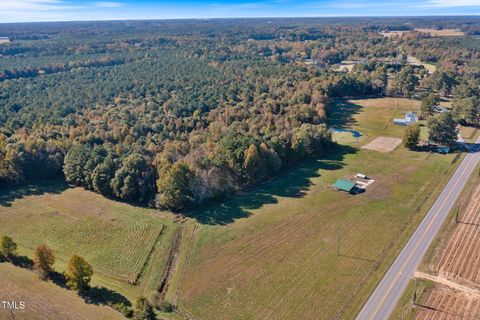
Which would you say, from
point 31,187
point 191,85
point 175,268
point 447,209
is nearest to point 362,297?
point 175,268

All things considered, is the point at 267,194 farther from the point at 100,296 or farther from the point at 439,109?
the point at 439,109

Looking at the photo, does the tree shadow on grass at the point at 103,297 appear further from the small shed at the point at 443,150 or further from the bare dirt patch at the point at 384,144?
the small shed at the point at 443,150

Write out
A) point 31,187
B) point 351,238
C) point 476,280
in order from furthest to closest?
point 31,187 → point 351,238 → point 476,280

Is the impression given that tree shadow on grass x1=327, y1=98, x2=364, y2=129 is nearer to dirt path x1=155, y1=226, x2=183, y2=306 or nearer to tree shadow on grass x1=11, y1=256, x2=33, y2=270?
dirt path x1=155, y1=226, x2=183, y2=306

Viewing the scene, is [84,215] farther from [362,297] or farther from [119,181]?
[362,297]

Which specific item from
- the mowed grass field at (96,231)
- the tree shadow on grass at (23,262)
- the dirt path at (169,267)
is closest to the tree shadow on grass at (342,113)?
the mowed grass field at (96,231)

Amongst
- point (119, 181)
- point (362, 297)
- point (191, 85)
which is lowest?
point (362, 297)

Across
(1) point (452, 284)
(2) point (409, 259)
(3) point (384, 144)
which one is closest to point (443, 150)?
(3) point (384, 144)
